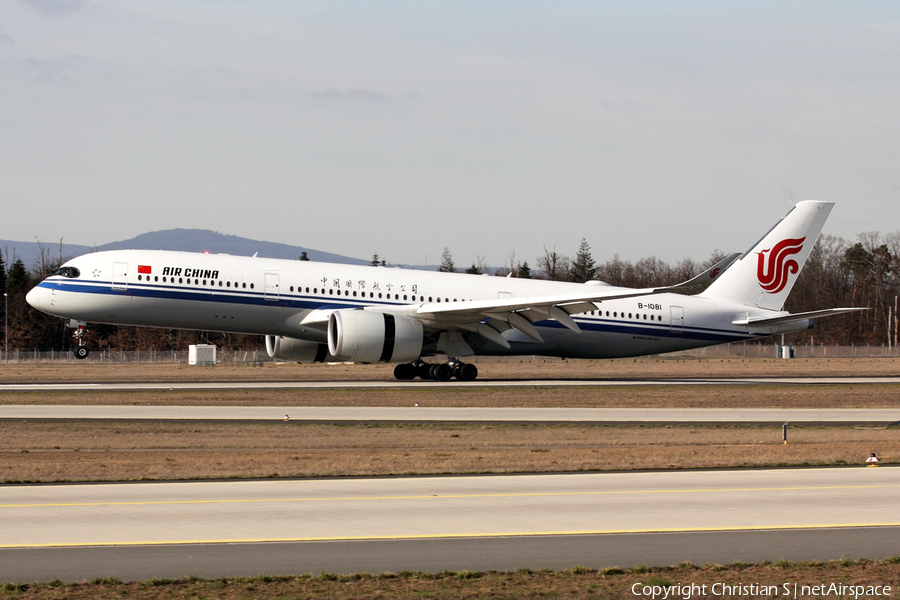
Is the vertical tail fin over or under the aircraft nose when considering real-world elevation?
over

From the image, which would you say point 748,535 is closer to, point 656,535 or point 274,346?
point 656,535

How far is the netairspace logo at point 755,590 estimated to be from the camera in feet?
26.6

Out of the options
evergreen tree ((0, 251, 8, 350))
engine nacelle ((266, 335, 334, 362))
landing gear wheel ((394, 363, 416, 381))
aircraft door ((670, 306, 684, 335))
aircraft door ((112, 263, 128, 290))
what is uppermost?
evergreen tree ((0, 251, 8, 350))

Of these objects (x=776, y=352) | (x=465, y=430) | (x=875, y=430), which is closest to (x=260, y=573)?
(x=465, y=430)

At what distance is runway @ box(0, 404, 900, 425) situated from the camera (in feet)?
80.8

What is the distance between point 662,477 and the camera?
15367mm

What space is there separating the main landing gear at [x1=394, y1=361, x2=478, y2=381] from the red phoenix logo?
49.5 feet

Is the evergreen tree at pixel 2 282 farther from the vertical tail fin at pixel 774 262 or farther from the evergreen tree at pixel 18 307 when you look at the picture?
the vertical tail fin at pixel 774 262

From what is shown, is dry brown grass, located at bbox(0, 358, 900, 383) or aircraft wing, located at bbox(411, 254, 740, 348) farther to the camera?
dry brown grass, located at bbox(0, 358, 900, 383)

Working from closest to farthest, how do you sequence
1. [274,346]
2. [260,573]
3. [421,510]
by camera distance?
[260,573], [421,510], [274,346]

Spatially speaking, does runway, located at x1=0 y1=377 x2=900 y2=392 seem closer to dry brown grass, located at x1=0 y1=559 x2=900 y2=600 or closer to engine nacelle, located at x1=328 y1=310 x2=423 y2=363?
engine nacelle, located at x1=328 y1=310 x2=423 y2=363

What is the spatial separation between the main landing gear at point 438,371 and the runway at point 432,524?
2381 centimetres

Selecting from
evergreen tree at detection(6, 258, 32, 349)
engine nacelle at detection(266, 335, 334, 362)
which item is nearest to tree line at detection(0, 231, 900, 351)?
evergreen tree at detection(6, 258, 32, 349)

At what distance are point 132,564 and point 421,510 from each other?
13.6 ft
